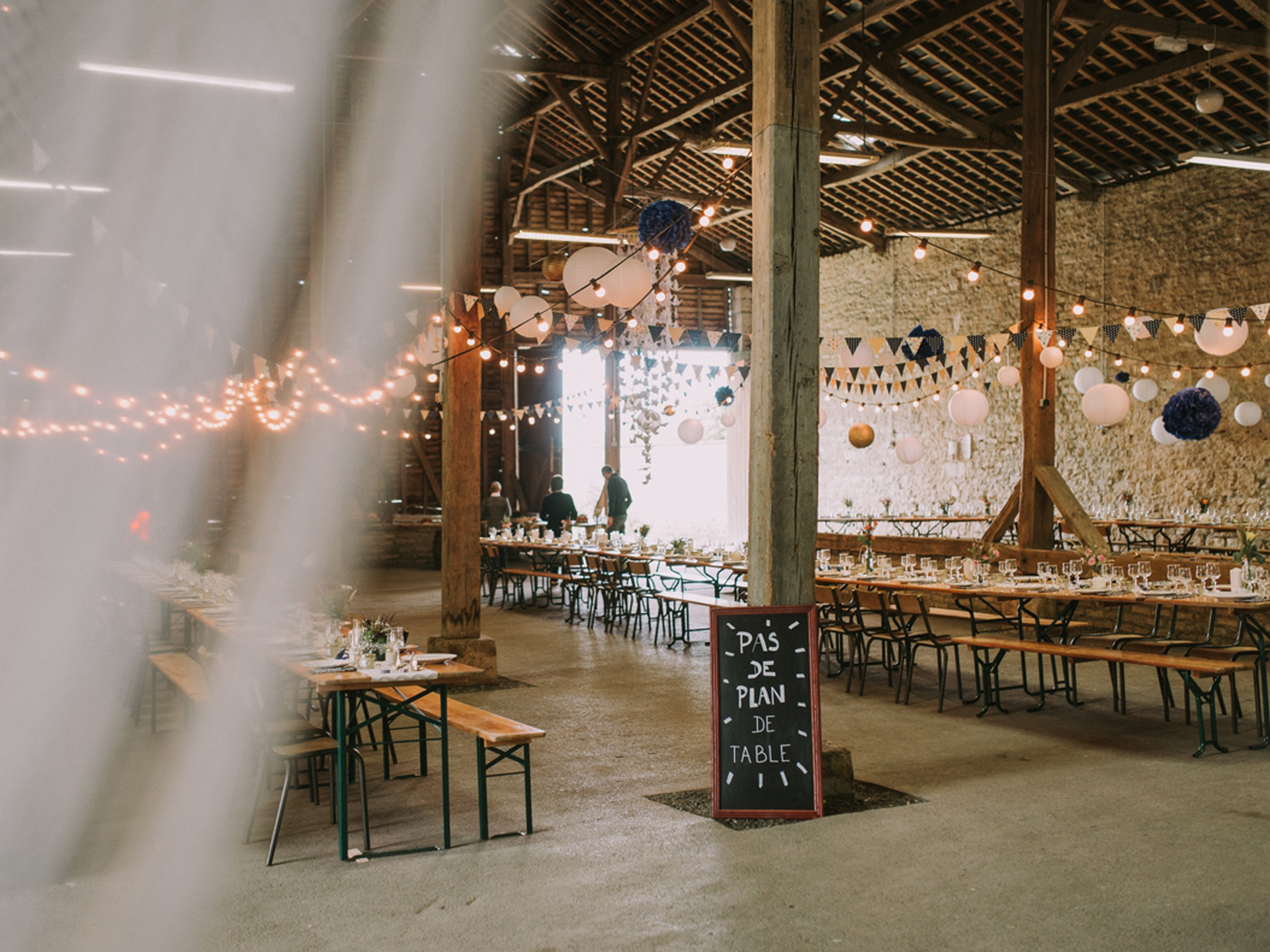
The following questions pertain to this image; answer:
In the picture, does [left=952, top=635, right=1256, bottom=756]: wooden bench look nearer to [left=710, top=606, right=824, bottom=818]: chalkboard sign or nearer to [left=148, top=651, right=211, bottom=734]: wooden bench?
[left=710, top=606, right=824, bottom=818]: chalkboard sign

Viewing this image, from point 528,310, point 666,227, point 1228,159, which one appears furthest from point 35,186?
point 1228,159

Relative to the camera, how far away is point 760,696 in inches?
176

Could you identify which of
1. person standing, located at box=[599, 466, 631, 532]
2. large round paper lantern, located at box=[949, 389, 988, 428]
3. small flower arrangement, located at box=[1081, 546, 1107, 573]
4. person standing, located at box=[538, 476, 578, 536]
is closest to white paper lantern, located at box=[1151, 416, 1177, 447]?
large round paper lantern, located at box=[949, 389, 988, 428]

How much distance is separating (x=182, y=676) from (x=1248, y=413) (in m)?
10.6

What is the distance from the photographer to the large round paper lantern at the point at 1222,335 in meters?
8.71

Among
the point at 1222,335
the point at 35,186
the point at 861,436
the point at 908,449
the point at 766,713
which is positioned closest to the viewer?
the point at 766,713

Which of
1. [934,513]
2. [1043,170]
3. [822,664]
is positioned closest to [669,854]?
[822,664]

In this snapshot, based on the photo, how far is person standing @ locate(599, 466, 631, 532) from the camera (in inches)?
578

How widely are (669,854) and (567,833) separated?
18.9 inches

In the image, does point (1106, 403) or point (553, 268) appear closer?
point (1106, 403)

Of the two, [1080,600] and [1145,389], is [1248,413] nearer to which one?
[1145,389]

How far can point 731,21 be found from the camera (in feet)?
35.7

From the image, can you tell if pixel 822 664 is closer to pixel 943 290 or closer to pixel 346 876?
pixel 346 876

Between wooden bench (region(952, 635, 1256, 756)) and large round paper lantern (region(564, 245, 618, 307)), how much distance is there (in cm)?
297
